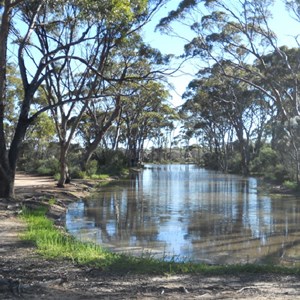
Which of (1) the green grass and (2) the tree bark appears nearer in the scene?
(1) the green grass

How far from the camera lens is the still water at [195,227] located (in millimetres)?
11320

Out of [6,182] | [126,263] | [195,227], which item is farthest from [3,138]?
[126,263]

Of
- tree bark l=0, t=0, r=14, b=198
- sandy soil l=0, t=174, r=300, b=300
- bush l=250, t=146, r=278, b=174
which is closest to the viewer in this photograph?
sandy soil l=0, t=174, r=300, b=300

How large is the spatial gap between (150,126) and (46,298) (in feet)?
229

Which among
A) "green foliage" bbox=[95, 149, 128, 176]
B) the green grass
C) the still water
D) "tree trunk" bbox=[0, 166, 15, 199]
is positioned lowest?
the still water

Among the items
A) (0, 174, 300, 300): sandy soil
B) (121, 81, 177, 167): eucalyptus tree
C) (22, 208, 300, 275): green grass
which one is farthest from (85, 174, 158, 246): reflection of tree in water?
(121, 81, 177, 167): eucalyptus tree

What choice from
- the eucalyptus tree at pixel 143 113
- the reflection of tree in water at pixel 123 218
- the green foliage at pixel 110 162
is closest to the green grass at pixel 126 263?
the reflection of tree in water at pixel 123 218

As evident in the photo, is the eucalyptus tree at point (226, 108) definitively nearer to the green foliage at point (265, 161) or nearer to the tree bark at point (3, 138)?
the green foliage at point (265, 161)

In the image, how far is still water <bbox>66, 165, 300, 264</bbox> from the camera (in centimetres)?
1132

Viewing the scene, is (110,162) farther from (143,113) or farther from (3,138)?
(3,138)

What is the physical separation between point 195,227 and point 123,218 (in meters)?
3.22

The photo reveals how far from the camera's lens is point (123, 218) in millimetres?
17172

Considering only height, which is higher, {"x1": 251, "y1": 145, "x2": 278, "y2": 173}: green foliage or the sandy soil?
{"x1": 251, "y1": 145, "x2": 278, "y2": 173}: green foliage

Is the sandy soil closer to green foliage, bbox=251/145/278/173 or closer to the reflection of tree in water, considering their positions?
the reflection of tree in water
